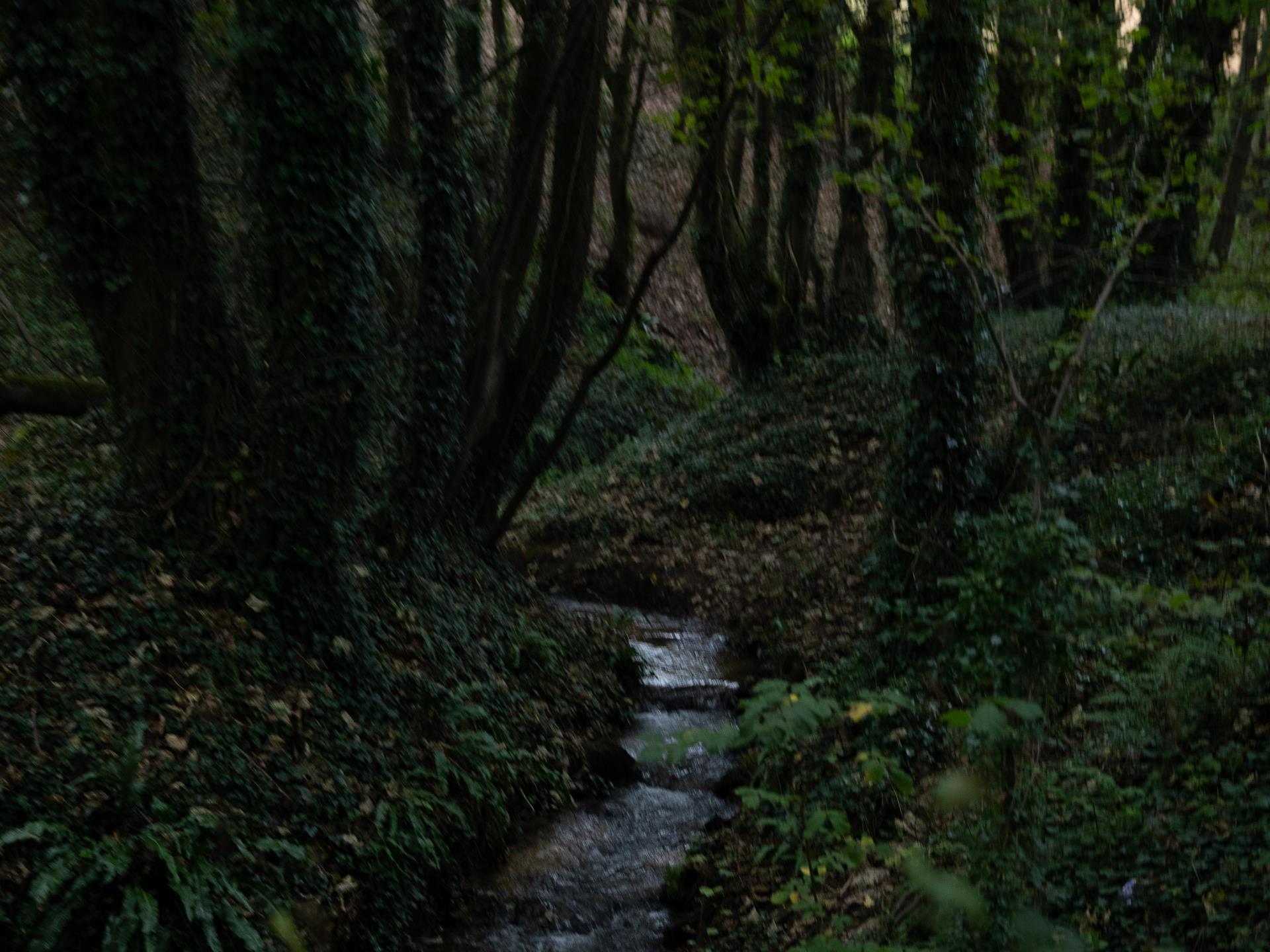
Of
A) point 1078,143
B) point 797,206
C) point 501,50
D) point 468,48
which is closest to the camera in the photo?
point 468,48

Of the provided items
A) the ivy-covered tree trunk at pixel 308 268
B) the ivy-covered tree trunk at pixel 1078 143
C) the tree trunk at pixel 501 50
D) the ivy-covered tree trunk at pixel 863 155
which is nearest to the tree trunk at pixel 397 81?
the tree trunk at pixel 501 50

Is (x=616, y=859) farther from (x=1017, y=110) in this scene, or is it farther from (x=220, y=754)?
(x=1017, y=110)

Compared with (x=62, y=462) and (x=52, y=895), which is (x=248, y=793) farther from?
(x=62, y=462)

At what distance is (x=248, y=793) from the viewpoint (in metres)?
5.86

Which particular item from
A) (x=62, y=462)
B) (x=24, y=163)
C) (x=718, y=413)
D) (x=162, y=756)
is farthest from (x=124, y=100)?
(x=718, y=413)

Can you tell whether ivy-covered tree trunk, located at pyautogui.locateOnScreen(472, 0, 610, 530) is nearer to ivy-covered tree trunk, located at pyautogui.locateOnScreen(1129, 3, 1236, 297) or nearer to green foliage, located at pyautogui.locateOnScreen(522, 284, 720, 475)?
ivy-covered tree trunk, located at pyautogui.locateOnScreen(1129, 3, 1236, 297)

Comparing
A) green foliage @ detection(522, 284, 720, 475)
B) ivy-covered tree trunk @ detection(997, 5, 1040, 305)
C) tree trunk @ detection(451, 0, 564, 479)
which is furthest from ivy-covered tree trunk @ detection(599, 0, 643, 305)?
ivy-covered tree trunk @ detection(997, 5, 1040, 305)

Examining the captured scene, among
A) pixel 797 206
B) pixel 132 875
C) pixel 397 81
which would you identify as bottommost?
pixel 132 875

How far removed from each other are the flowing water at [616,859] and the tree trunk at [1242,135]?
608 cm

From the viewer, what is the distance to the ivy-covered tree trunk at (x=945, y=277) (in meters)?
8.52

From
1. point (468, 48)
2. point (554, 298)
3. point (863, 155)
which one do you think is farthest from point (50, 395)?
point (863, 155)

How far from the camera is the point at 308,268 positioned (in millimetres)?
7469

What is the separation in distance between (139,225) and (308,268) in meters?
1.20

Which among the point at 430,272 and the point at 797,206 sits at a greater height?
the point at 797,206
